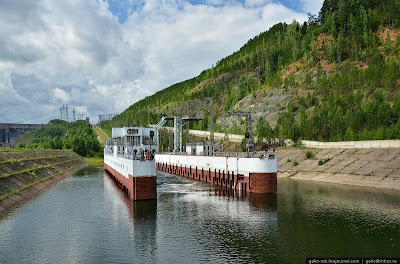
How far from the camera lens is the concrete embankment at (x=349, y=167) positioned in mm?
76812

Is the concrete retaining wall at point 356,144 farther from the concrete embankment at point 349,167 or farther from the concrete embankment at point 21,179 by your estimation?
the concrete embankment at point 21,179

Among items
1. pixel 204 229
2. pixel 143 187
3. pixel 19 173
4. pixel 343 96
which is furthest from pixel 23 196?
pixel 343 96

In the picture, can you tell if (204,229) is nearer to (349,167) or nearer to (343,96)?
(349,167)

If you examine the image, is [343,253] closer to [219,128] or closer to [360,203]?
[360,203]

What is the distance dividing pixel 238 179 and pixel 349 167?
96.6 feet

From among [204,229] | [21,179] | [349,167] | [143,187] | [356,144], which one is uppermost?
[356,144]

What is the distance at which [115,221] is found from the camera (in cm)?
4694

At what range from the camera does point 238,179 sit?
77812 mm

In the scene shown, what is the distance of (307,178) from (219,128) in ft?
356

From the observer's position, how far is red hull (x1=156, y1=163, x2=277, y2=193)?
6850cm

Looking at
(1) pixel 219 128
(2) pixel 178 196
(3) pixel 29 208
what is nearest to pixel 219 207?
(2) pixel 178 196

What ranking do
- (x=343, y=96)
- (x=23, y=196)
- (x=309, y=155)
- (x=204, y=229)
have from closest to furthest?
1. (x=204, y=229)
2. (x=23, y=196)
3. (x=309, y=155)
4. (x=343, y=96)

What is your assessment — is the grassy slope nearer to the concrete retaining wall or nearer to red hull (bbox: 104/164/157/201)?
red hull (bbox: 104/164/157/201)

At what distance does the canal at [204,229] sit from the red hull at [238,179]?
3.03 m
